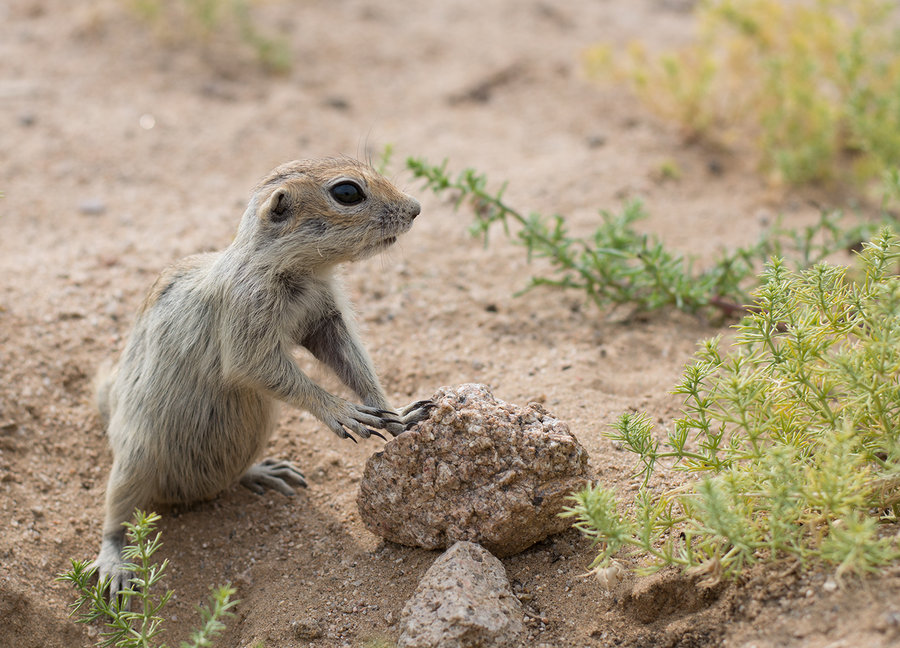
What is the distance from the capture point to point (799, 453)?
10.0 feet

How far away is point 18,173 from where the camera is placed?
687cm

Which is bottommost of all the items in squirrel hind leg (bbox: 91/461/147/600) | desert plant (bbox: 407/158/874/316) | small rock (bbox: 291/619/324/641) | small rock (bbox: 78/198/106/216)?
squirrel hind leg (bbox: 91/461/147/600)

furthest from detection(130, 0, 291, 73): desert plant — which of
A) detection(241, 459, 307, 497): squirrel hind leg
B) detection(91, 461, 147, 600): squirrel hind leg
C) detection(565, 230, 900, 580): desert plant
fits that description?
detection(565, 230, 900, 580): desert plant

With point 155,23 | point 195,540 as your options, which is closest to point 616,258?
point 195,540

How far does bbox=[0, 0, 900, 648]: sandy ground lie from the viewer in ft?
11.2

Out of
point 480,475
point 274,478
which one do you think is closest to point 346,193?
point 480,475

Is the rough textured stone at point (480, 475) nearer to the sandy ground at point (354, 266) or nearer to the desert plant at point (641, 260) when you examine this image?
the sandy ground at point (354, 266)

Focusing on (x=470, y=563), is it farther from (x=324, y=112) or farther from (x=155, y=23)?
(x=155, y=23)

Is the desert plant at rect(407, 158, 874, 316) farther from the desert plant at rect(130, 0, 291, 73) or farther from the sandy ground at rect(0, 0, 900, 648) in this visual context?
the desert plant at rect(130, 0, 291, 73)

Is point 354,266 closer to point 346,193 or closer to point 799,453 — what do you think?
point 346,193

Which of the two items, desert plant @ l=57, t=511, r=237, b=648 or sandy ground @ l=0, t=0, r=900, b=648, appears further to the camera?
sandy ground @ l=0, t=0, r=900, b=648

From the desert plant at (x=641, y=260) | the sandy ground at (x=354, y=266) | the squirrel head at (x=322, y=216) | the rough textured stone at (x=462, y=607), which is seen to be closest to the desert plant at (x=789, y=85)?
the sandy ground at (x=354, y=266)

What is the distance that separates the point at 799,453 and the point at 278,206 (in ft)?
7.80

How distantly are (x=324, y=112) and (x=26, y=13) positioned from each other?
3712 millimetres
